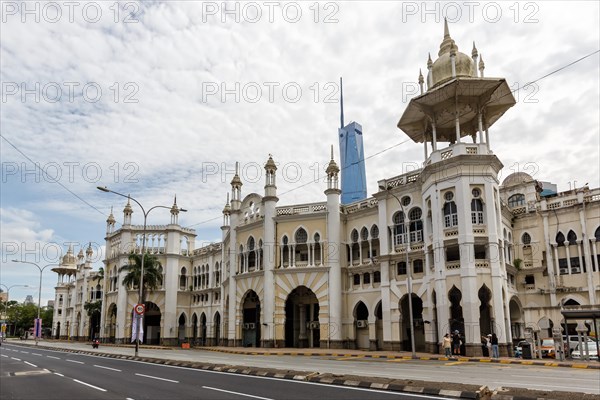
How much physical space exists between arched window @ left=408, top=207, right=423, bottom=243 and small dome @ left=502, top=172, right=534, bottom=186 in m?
10.5

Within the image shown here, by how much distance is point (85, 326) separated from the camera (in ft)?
255

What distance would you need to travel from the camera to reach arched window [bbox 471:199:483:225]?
29953 mm

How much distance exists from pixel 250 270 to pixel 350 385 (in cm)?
3016

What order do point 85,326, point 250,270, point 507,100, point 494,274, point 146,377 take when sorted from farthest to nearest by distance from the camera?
point 85,326, point 250,270, point 507,100, point 494,274, point 146,377

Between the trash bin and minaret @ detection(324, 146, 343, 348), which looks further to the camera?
minaret @ detection(324, 146, 343, 348)

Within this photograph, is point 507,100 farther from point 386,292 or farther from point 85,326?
point 85,326

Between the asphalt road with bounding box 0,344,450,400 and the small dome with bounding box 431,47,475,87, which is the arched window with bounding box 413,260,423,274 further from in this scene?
the asphalt road with bounding box 0,344,450,400

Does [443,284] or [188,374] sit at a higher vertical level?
[443,284]

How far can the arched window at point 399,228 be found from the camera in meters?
35.2

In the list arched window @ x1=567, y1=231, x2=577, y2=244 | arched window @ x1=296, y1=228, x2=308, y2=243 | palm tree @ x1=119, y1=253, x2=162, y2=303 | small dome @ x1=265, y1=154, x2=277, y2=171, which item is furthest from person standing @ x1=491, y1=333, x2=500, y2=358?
palm tree @ x1=119, y1=253, x2=162, y2=303

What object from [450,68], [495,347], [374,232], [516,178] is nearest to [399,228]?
[374,232]

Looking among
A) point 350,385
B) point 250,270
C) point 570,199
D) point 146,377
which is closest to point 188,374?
point 146,377

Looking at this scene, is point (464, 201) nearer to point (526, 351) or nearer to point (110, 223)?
point (526, 351)

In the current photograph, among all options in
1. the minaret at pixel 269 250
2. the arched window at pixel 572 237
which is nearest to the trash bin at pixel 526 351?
the arched window at pixel 572 237
